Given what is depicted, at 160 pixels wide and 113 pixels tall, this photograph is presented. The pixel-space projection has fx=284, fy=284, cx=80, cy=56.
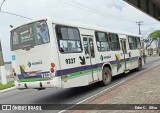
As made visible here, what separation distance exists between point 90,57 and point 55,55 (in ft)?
9.62

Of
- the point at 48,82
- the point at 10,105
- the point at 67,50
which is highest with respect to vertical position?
the point at 67,50

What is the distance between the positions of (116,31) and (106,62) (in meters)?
3.14

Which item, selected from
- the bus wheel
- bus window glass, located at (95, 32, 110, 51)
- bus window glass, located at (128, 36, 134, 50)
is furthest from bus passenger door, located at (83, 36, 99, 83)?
bus window glass, located at (128, 36, 134, 50)

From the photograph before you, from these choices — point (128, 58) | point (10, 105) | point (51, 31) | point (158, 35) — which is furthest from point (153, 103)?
point (158, 35)

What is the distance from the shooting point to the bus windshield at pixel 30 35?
1096 cm

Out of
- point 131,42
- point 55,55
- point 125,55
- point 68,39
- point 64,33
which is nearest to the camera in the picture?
point 55,55

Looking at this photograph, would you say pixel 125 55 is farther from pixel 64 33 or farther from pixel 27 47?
pixel 27 47

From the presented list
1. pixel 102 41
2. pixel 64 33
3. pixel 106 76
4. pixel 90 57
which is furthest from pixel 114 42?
pixel 64 33

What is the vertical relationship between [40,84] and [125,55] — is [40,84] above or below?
below

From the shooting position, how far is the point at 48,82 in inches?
415

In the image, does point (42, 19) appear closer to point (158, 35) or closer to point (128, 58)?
point (128, 58)

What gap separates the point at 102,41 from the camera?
48.9 ft

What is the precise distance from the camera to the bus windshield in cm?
1096

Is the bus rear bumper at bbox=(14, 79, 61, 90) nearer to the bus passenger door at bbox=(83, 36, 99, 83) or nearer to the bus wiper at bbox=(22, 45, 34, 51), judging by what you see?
the bus wiper at bbox=(22, 45, 34, 51)
